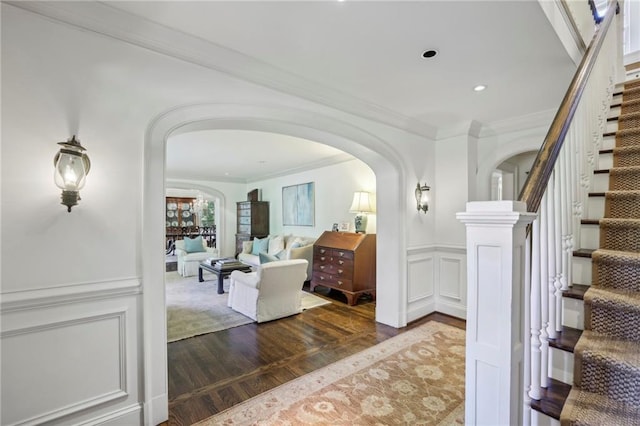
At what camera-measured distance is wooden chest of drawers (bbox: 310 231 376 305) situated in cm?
463

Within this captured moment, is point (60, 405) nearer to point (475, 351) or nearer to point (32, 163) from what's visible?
point (32, 163)

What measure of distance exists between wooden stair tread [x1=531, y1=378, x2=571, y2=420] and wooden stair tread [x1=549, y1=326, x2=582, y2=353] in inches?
6.6

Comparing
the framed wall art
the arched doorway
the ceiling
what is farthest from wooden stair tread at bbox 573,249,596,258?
the framed wall art

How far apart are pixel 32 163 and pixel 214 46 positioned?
1.35 m

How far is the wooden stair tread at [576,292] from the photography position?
1.46 m

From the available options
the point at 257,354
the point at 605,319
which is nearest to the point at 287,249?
the point at 257,354

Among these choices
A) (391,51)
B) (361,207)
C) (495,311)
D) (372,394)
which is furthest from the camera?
(361,207)

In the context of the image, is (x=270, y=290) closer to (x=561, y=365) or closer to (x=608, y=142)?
(x=561, y=365)

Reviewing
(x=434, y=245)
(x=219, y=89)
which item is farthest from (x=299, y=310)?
(x=219, y=89)

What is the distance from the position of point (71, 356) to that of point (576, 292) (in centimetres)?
280

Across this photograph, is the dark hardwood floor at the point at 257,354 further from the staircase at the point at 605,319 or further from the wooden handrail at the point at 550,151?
the wooden handrail at the point at 550,151

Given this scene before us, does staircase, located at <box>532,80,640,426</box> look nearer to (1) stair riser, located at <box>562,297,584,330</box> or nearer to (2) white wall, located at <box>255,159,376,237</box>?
(1) stair riser, located at <box>562,297,584,330</box>

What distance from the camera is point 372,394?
2291 millimetres

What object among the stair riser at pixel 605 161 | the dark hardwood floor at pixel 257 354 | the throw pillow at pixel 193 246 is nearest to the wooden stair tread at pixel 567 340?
the stair riser at pixel 605 161
